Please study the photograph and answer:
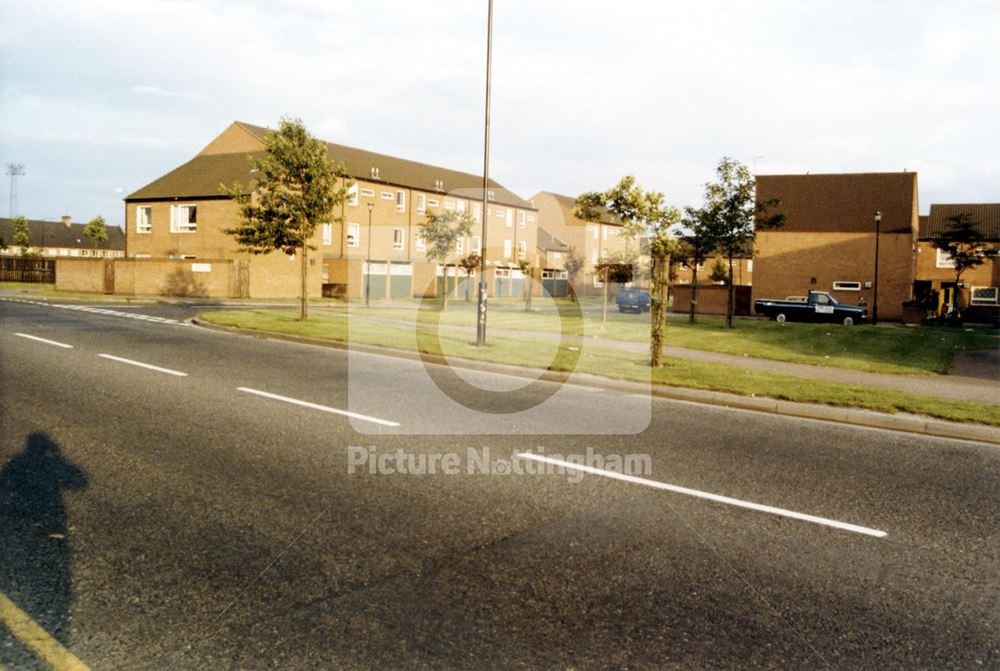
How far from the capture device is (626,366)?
45.4ft

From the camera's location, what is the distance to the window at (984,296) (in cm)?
4859

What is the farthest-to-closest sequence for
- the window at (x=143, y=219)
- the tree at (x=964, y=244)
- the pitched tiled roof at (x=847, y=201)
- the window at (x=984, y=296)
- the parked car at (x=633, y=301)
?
the window at (x=984, y=296) → the window at (x=143, y=219) → the tree at (x=964, y=244) → the pitched tiled roof at (x=847, y=201) → the parked car at (x=633, y=301)

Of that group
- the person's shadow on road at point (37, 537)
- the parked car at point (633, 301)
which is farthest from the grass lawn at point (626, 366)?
the parked car at point (633, 301)

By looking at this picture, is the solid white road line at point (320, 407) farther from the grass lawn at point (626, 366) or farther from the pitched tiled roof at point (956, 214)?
the pitched tiled roof at point (956, 214)

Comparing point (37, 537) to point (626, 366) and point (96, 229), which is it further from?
point (96, 229)

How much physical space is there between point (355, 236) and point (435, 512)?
160 ft

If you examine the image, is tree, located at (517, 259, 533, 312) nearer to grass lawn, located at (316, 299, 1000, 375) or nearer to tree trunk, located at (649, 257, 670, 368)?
grass lawn, located at (316, 299, 1000, 375)

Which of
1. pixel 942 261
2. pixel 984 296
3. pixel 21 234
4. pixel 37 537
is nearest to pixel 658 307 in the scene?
pixel 37 537

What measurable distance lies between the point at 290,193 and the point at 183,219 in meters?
28.5

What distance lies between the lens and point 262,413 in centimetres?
820

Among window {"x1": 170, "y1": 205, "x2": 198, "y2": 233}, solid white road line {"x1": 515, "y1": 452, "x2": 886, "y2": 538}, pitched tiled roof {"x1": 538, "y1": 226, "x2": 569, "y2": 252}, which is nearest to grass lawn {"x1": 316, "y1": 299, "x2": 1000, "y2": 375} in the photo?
solid white road line {"x1": 515, "y1": 452, "x2": 886, "y2": 538}

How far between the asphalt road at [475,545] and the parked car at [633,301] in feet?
98.2

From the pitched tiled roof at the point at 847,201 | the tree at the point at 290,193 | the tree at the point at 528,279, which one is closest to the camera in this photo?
the tree at the point at 290,193

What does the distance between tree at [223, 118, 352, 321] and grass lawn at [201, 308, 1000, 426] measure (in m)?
2.78
